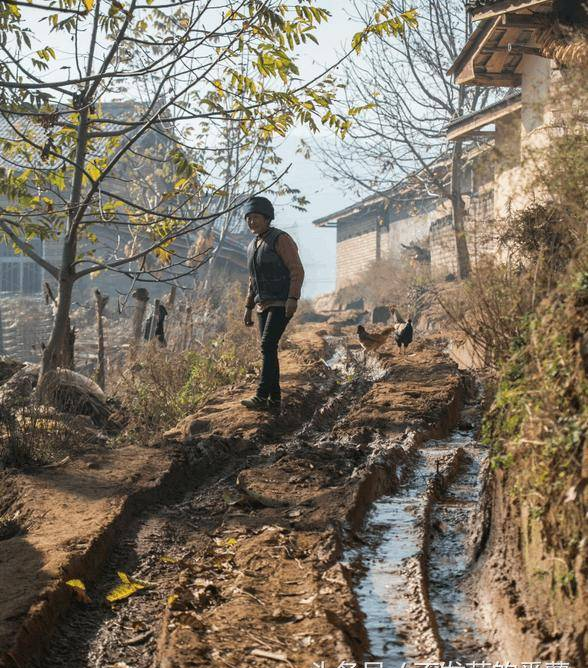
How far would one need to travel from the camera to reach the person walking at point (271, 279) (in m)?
8.59

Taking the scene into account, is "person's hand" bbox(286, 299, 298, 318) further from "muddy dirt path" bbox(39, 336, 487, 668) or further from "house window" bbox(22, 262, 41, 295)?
"house window" bbox(22, 262, 41, 295)

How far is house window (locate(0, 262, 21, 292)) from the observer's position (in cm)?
2988

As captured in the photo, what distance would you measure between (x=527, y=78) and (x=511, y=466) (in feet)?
42.9

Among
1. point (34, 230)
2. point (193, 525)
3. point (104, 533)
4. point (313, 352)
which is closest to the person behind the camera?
point (104, 533)

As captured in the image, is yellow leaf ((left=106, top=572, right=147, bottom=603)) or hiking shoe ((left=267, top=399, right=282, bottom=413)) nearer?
yellow leaf ((left=106, top=572, right=147, bottom=603))

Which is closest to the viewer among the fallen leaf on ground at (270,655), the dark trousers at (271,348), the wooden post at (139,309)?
the fallen leaf on ground at (270,655)

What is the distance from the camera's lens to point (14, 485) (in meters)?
6.01

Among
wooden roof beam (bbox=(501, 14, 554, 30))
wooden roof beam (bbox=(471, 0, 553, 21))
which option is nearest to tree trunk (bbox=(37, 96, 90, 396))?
wooden roof beam (bbox=(471, 0, 553, 21))

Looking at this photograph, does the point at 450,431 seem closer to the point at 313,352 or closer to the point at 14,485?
the point at 14,485

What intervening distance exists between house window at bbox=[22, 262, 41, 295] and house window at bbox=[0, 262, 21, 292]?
8.7 inches

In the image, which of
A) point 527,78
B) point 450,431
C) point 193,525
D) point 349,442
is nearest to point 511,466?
point 193,525

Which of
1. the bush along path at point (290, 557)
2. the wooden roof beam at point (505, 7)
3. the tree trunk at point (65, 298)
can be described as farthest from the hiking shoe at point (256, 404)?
the wooden roof beam at point (505, 7)

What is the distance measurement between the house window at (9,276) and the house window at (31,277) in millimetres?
222

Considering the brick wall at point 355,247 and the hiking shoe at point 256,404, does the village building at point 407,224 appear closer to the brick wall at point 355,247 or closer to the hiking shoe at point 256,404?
the brick wall at point 355,247
